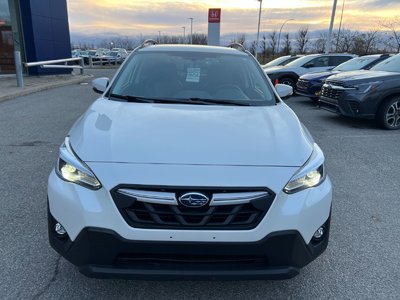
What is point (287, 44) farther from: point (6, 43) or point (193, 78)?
point (193, 78)

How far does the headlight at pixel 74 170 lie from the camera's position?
2266 mm

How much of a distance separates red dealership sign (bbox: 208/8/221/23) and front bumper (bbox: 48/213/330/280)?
17929 mm

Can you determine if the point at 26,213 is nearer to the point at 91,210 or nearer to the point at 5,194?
the point at 5,194

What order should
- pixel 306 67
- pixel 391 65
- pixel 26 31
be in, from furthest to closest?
Answer: pixel 26 31 < pixel 306 67 < pixel 391 65

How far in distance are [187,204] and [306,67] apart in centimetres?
1299

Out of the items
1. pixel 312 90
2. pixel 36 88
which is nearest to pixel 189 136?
pixel 312 90

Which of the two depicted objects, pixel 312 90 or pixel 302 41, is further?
pixel 302 41

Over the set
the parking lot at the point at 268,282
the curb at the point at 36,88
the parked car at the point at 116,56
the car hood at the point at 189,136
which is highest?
the car hood at the point at 189,136

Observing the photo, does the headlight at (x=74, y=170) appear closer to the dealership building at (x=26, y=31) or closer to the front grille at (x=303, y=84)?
the front grille at (x=303, y=84)

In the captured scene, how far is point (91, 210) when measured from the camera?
2193 mm

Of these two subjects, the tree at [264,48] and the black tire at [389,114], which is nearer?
the black tire at [389,114]

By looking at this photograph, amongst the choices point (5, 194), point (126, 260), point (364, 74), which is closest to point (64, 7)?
point (364, 74)

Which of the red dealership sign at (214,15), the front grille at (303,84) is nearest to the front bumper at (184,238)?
the front grille at (303,84)

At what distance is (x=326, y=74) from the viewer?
11.2m
